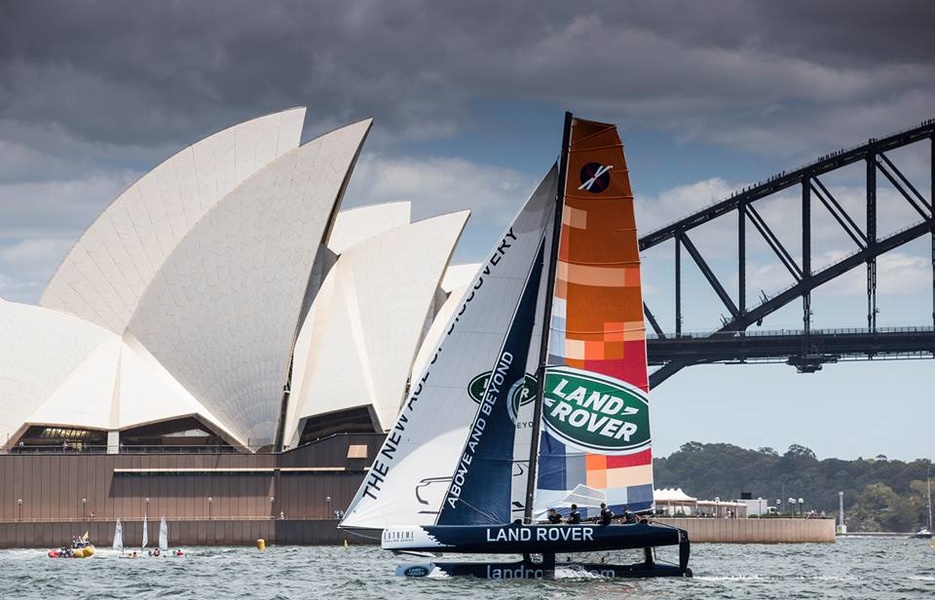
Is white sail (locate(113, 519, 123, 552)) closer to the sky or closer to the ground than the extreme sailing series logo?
closer to the ground

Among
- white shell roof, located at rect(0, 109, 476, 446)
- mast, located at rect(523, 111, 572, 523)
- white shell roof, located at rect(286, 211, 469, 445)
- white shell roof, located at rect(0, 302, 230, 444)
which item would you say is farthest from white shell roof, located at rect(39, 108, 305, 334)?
mast, located at rect(523, 111, 572, 523)

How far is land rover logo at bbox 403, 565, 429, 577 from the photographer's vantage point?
34.7 metres

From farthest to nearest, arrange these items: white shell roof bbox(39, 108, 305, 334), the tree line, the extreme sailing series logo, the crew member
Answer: the tree line
white shell roof bbox(39, 108, 305, 334)
the extreme sailing series logo
the crew member

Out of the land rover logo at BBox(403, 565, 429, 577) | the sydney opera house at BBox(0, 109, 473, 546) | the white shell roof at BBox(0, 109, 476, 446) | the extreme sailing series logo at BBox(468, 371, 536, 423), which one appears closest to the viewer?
the extreme sailing series logo at BBox(468, 371, 536, 423)

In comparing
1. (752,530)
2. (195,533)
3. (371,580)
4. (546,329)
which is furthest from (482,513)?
(752,530)

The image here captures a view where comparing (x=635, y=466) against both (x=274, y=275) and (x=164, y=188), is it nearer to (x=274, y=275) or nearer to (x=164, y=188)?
(x=274, y=275)

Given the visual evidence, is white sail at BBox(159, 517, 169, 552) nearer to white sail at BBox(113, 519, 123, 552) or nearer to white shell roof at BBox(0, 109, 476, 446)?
white sail at BBox(113, 519, 123, 552)

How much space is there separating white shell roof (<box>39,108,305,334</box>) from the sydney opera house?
58 millimetres

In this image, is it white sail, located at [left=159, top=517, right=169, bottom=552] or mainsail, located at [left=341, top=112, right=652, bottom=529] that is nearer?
mainsail, located at [left=341, top=112, right=652, bottom=529]

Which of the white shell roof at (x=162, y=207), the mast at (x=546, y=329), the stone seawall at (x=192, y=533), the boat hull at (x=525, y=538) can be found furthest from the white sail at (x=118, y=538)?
the mast at (x=546, y=329)

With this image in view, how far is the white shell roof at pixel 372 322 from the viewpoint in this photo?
217ft

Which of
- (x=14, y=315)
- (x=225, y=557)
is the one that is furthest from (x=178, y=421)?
(x=225, y=557)

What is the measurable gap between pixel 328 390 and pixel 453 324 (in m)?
31.8

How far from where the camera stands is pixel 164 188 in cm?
6875
